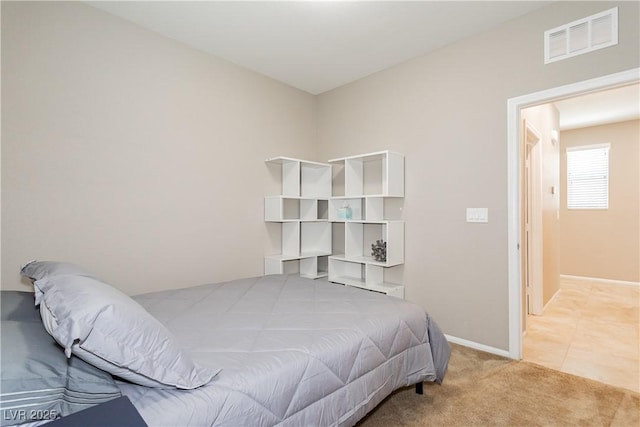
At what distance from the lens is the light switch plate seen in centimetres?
274

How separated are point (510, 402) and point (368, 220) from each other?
6.21 ft

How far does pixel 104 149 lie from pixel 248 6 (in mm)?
1569

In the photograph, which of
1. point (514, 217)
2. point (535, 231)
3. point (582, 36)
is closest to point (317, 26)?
point (582, 36)

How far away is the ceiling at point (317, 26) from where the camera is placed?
2418mm

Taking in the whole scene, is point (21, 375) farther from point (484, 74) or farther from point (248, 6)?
point (484, 74)

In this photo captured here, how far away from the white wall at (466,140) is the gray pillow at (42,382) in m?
2.73

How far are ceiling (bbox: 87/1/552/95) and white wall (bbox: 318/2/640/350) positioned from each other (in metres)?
0.21

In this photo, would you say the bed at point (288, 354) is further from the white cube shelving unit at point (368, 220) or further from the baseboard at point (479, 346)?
the white cube shelving unit at point (368, 220)

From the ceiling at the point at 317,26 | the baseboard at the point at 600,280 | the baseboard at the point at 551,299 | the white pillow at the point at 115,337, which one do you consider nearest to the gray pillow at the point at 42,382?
the white pillow at the point at 115,337

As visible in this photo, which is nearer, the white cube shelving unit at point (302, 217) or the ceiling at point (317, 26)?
the ceiling at point (317, 26)

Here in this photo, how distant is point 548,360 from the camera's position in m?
2.59

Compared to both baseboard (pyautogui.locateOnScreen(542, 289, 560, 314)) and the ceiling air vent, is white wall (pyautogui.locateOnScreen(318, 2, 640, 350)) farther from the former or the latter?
baseboard (pyautogui.locateOnScreen(542, 289, 560, 314))

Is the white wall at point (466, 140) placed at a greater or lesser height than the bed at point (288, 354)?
greater

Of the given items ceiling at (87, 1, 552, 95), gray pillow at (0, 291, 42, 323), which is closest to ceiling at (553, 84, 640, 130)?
ceiling at (87, 1, 552, 95)
